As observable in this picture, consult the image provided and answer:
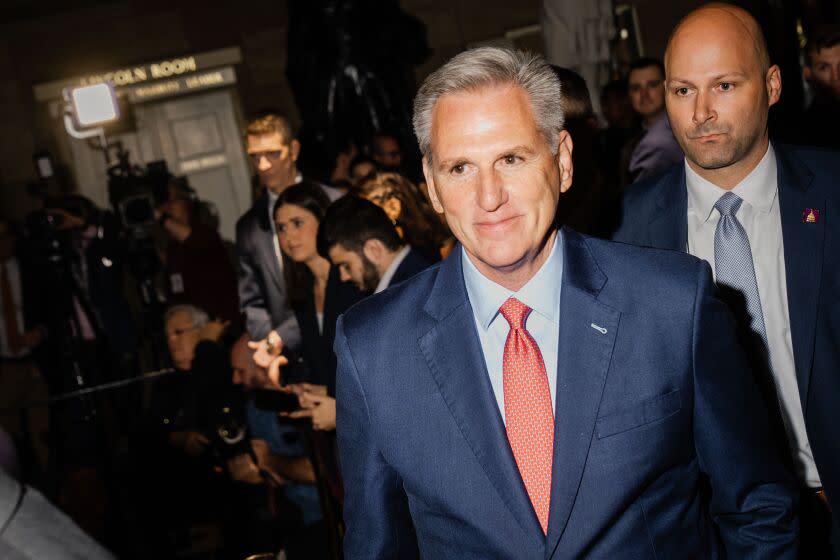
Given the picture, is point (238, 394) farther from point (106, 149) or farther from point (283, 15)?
point (283, 15)

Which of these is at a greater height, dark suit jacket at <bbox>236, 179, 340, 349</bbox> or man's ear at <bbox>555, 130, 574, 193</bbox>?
man's ear at <bbox>555, 130, 574, 193</bbox>

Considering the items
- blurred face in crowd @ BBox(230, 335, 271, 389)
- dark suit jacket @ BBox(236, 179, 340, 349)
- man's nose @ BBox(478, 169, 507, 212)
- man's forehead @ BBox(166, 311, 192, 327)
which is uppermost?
man's nose @ BBox(478, 169, 507, 212)

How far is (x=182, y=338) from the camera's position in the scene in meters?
4.50

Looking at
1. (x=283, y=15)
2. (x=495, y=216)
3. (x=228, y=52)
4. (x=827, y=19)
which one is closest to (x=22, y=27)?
(x=228, y=52)

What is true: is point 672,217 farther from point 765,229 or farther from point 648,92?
point 648,92

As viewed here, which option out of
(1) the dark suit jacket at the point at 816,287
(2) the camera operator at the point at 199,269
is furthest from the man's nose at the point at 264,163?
(1) the dark suit jacket at the point at 816,287

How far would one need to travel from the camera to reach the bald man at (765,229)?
5.64ft

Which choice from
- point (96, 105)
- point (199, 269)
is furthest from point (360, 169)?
point (96, 105)

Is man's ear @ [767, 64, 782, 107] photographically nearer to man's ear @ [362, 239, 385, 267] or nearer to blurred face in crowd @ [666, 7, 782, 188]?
blurred face in crowd @ [666, 7, 782, 188]

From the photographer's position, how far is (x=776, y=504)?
4.27ft

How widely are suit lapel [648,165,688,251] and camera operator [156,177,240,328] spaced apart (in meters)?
3.89

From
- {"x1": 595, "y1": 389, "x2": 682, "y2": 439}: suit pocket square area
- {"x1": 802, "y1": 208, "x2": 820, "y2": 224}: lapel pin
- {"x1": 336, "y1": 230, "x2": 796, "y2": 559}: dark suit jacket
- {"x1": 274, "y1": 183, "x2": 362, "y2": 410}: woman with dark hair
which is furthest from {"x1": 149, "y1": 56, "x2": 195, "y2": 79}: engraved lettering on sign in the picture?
{"x1": 595, "y1": 389, "x2": 682, "y2": 439}: suit pocket square area

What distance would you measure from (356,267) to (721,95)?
52.8 inches

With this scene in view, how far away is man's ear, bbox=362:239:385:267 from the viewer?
278 cm
